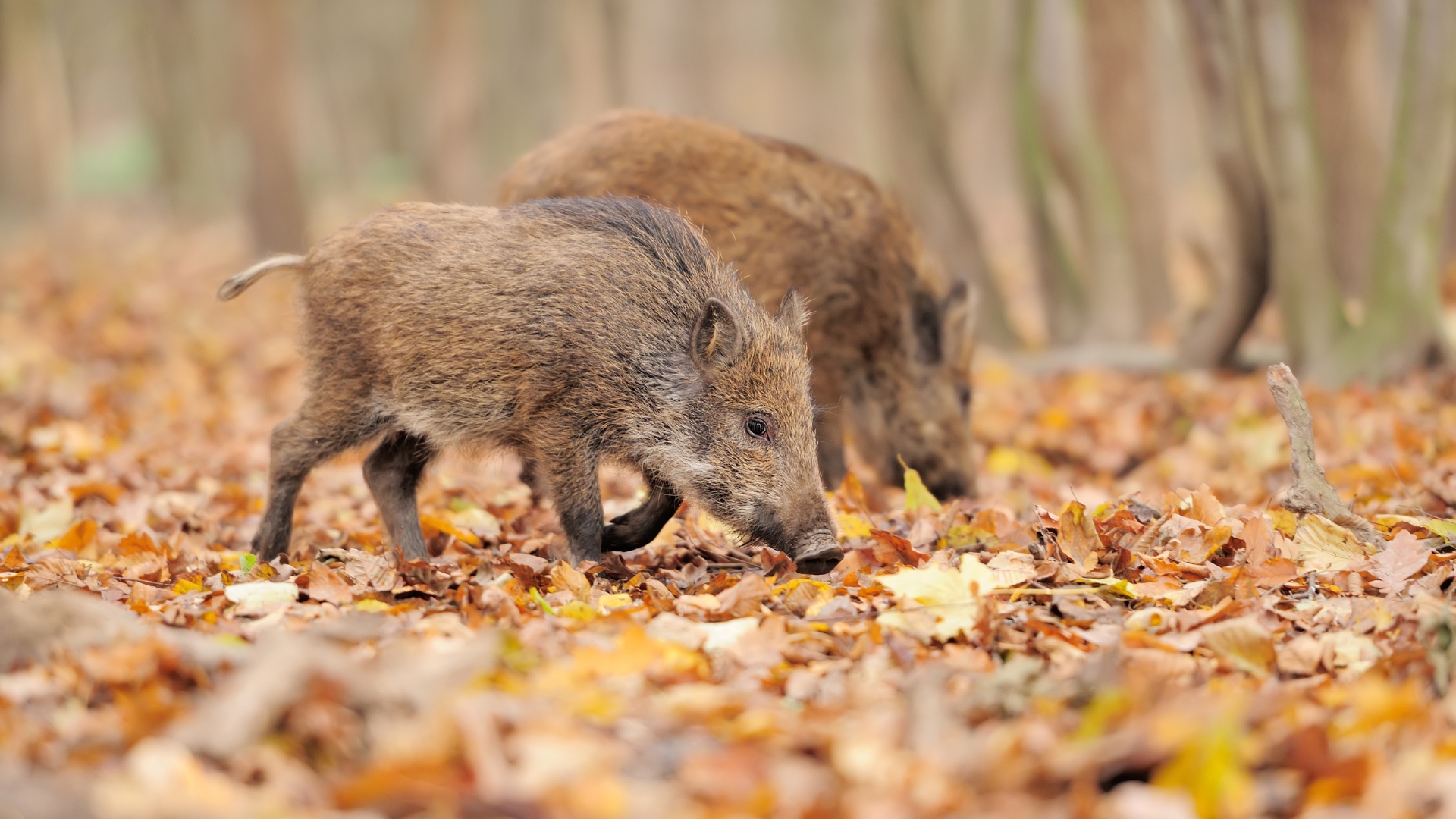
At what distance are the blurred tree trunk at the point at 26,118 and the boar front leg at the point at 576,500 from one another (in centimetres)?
1562

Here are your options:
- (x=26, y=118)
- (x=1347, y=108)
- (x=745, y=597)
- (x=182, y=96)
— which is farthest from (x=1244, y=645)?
(x=182, y=96)

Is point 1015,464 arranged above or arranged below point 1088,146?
below

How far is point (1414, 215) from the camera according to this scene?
780 centimetres

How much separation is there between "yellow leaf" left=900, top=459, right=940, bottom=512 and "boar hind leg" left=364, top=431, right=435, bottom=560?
1.96 meters

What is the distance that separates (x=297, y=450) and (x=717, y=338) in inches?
67.8

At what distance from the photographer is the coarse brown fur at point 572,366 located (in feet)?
16.5

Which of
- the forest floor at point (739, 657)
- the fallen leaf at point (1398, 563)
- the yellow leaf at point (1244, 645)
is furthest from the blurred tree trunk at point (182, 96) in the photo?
the yellow leaf at point (1244, 645)

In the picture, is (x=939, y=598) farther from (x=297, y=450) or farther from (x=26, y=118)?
(x=26, y=118)

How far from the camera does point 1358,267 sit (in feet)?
35.4

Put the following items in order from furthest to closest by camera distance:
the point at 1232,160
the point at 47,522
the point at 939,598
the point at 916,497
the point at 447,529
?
the point at 1232,160 < the point at 916,497 < the point at 47,522 < the point at 447,529 < the point at 939,598

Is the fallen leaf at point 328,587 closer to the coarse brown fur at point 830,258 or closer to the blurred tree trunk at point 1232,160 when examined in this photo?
the coarse brown fur at point 830,258

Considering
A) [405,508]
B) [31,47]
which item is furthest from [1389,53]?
[31,47]

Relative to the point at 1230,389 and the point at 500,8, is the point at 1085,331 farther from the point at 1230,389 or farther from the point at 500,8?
the point at 500,8

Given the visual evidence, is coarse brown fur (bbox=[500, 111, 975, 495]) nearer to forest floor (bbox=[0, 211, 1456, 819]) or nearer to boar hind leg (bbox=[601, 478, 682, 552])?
forest floor (bbox=[0, 211, 1456, 819])
